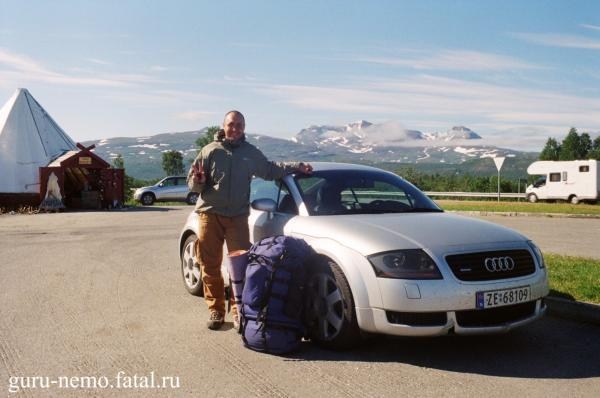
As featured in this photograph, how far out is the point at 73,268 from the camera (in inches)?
385

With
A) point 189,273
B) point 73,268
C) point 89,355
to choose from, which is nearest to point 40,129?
point 73,268

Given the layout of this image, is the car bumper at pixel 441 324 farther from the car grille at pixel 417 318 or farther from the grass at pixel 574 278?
the grass at pixel 574 278

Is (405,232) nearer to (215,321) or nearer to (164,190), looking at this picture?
(215,321)

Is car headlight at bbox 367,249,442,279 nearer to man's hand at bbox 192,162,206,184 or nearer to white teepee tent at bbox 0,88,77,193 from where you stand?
man's hand at bbox 192,162,206,184

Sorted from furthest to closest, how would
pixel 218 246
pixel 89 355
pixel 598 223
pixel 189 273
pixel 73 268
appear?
pixel 598 223, pixel 73 268, pixel 189 273, pixel 218 246, pixel 89 355

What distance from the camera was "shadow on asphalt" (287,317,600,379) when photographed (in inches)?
186

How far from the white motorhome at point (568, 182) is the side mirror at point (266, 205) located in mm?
A: 33605

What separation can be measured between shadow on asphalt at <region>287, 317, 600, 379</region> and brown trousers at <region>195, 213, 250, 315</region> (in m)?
1.27

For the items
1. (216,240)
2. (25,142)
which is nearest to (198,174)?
(216,240)

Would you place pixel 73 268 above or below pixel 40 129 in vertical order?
below

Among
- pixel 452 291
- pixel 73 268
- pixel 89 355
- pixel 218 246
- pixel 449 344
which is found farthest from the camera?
pixel 73 268

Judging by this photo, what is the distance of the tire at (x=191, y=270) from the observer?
7.39 m

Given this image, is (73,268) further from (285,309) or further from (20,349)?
(285,309)

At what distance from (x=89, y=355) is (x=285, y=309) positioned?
1573 millimetres
